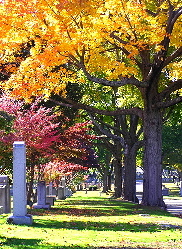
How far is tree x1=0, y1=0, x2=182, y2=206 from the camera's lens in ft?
74.0

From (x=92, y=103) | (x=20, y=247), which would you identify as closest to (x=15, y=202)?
(x=20, y=247)

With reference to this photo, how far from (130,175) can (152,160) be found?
10601 millimetres

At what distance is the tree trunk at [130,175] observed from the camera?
121ft

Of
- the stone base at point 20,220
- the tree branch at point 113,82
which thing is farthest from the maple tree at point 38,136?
the stone base at point 20,220

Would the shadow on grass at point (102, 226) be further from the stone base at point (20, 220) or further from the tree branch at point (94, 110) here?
the tree branch at point (94, 110)

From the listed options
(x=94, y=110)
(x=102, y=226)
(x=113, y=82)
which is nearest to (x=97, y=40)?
(x=113, y=82)

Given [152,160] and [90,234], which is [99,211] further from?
[90,234]

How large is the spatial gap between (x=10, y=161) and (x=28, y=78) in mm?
3876

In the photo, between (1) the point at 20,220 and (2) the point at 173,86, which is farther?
(2) the point at 173,86

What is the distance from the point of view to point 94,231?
15.0m

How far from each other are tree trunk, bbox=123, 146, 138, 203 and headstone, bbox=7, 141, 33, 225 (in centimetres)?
2111

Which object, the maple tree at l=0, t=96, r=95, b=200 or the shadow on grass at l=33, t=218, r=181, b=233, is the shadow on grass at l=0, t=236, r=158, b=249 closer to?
the shadow on grass at l=33, t=218, r=181, b=233

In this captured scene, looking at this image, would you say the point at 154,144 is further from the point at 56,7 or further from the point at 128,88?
the point at 56,7

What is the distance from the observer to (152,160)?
27219mm
